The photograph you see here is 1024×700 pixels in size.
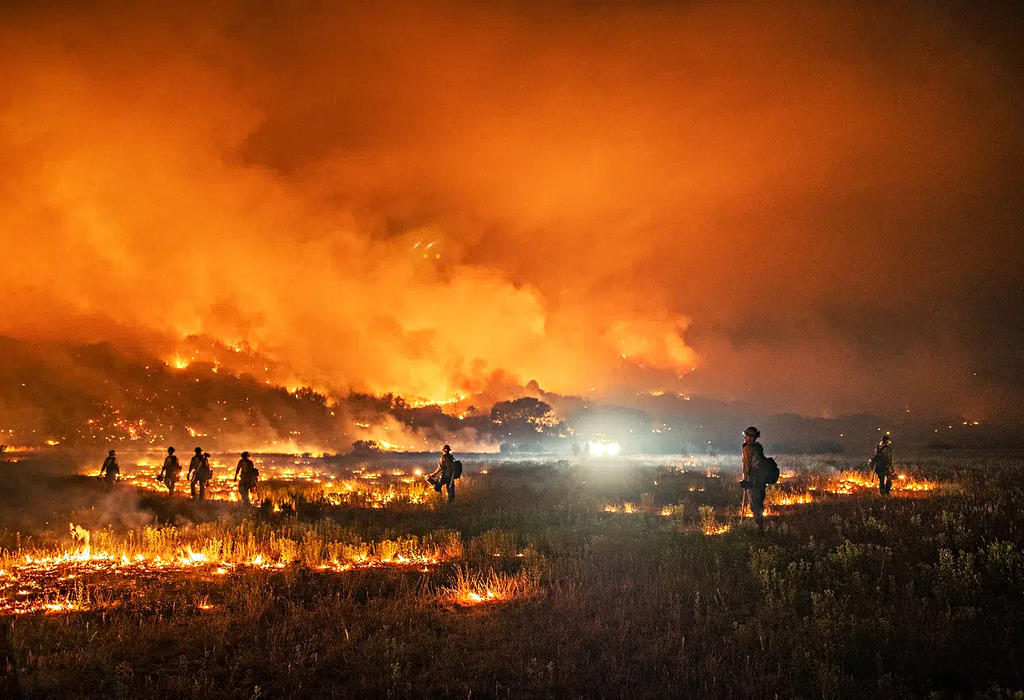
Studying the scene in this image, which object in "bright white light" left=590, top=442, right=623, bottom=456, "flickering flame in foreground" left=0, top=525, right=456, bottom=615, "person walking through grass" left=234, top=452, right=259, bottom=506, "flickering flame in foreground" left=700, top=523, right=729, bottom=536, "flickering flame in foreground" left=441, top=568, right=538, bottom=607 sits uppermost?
"person walking through grass" left=234, top=452, right=259, bottom=506

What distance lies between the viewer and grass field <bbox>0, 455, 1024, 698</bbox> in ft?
26.6

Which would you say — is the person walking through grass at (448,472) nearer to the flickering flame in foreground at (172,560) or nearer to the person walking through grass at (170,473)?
the flickering flame in foreground at (172,560)

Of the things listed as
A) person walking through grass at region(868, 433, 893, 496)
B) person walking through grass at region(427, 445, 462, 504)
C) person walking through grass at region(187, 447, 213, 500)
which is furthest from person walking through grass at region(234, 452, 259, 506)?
person walking through grass at region(868, 433, 893, 496)

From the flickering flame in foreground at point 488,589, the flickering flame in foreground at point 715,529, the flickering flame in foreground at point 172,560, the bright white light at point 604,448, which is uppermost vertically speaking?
the flickering flame in foreground at point 715,529

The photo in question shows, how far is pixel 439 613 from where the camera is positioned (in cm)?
1112

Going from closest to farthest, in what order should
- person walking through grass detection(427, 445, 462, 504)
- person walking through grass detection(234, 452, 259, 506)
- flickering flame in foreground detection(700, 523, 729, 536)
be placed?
flickering flame in foreground detection(700, 523, 729, 536), person walking through grass detection(234, 452, 259, 506), person walking through grass detection(427, 445, 462, 504)

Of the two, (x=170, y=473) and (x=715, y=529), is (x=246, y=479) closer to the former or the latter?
(x=170, y=473)

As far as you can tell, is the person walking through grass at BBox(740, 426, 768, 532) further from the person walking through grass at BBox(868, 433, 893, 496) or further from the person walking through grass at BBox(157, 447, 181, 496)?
the person walking through grass at BBox(157, 447, 181, 496)

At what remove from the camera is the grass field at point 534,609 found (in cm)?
810

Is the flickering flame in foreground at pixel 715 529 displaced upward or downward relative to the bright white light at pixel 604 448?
upward

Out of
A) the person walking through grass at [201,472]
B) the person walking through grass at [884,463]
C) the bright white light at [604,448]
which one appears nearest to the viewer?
the person walking through grass at [884,463]

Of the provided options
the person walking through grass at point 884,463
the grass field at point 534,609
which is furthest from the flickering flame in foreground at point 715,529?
the person walking through grass at point 884,463

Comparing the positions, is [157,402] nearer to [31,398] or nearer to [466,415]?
[31,398]

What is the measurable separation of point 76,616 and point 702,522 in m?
15.9
